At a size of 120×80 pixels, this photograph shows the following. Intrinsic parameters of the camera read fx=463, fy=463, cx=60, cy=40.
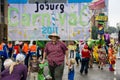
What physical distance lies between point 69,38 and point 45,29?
66 centimetres

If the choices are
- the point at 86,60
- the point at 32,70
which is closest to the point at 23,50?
the point at 86,60

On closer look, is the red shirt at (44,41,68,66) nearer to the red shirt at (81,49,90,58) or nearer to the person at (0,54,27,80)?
the person at (0,54,27,80)

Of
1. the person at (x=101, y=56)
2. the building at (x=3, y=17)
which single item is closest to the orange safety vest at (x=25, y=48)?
the person at (x=101, y=56)

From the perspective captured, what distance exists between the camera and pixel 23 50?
62.8 ft

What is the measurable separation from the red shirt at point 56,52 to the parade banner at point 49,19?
0.25 meters

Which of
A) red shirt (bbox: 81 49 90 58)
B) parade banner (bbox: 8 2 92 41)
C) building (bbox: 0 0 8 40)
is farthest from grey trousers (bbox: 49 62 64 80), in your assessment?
building (bbox: 0 0 8 40)

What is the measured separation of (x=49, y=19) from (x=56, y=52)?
86cm

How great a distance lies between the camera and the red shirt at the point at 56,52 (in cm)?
1139

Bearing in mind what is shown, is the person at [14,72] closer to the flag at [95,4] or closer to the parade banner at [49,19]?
the parade banner at [49,19]

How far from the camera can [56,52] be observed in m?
11.4

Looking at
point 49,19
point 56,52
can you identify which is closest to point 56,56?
point 56,52

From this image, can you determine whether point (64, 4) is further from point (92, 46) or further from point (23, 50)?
point (92, 46)

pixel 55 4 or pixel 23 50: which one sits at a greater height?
pixel 55 4

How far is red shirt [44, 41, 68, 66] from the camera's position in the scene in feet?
37.4
